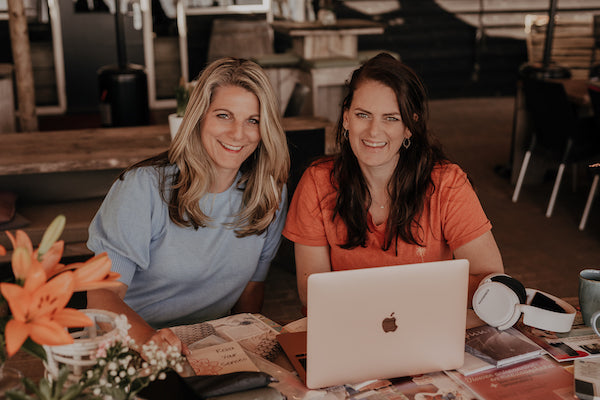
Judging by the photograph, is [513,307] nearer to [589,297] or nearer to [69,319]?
[589,297]

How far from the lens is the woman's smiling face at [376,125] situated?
6.14 ft

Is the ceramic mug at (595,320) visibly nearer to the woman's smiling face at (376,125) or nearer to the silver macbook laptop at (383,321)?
the silver macbook laptop at (383,321)

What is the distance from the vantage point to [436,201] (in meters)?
1.96

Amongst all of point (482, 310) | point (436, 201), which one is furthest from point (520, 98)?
point (482, 310)

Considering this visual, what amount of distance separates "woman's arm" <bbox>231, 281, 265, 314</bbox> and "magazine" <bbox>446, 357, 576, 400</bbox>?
0.87m

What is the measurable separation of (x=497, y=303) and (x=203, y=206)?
0.86m

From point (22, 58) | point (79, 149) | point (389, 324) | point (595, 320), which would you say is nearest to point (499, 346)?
point (595, 320)

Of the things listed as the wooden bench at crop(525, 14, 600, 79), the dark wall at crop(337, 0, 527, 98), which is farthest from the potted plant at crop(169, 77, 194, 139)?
the wooden bench at crop(525, 14, 600, 79)

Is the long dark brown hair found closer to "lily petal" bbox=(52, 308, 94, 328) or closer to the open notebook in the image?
the open notebook

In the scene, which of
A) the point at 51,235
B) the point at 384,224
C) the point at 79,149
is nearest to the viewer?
the point at 51,235

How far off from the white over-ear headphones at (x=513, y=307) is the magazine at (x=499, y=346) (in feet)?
0.10

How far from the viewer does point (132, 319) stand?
1.61 metres

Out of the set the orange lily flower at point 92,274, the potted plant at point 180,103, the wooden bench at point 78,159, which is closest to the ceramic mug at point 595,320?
the orange lily flower at point 92,274

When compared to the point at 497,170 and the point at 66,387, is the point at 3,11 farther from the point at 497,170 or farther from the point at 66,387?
the point at 66,387
